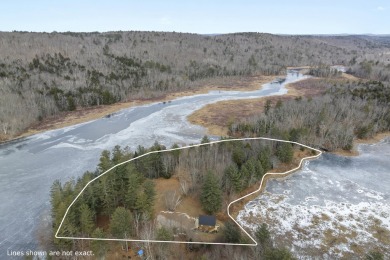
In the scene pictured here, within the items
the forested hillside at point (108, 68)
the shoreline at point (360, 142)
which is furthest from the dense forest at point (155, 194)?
the forested hillside at point (108, 68)

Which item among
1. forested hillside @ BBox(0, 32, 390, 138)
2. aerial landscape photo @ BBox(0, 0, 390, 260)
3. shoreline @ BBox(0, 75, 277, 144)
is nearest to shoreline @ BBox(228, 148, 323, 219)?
aerial landscape photo @ BBox(0, 0, 390, 260)

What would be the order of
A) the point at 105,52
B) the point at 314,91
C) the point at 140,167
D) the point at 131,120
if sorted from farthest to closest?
the point at 105,52
the point at 314,91
the point at 131,120
the point at 140,167

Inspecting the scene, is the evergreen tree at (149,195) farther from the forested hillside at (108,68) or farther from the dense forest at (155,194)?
the forested hillside at (108,68)

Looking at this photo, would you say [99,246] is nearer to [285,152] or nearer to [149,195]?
[149,195]

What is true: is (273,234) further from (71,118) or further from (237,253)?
(71,118)

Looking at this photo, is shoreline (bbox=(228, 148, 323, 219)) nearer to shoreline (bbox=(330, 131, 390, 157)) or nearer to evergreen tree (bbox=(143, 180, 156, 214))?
shoreline (bbox=(330, 131, 390, 157))

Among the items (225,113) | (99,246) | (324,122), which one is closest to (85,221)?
(99,246)

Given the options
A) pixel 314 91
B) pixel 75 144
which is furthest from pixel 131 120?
pixel 314 91
